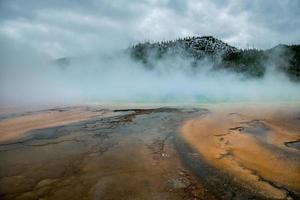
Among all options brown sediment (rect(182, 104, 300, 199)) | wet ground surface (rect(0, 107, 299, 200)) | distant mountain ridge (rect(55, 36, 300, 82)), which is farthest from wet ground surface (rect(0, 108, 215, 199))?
distant mountain ridge (rect(55, 36, 300, 82))

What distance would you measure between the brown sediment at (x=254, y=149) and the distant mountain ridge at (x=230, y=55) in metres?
27.2

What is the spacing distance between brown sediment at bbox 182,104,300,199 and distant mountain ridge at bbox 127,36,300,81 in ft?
89.3

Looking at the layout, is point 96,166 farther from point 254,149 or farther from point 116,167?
point 254,149

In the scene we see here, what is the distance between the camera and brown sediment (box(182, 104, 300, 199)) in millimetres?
3615

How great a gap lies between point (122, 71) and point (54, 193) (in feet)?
105

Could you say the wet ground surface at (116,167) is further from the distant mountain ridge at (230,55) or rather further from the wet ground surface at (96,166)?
the distant mountain ridge at (230,55)

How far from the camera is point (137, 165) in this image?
436cm

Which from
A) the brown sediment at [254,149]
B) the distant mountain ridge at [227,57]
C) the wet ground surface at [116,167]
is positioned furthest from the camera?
the distant mountain ridge at [227,57]

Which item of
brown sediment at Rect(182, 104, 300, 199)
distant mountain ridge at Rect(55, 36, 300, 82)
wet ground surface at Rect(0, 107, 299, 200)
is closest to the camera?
wet ground surface at Rect(0, 107, 299, 200)

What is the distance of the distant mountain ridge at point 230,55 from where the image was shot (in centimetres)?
3581

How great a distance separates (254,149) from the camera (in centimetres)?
513

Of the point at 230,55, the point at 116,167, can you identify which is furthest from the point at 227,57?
the point at 116,167

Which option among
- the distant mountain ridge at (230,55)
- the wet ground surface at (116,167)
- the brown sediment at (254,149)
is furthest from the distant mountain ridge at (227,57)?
the wet ground surface at (116,167)

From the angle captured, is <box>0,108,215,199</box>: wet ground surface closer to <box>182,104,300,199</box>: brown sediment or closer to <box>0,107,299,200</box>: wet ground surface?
<box>0,107,299,200</box>: wet ground surface
